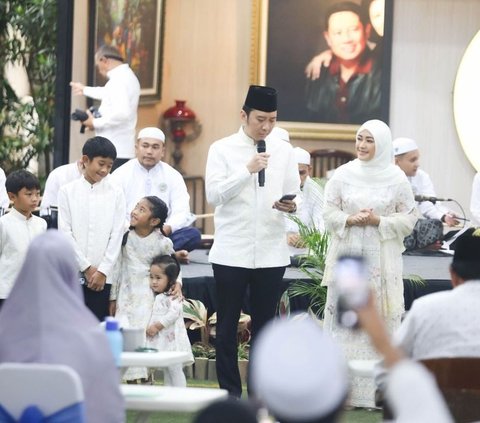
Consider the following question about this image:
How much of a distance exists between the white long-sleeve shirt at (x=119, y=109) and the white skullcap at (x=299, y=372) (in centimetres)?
952

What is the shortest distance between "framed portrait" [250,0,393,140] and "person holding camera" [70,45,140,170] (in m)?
3.08

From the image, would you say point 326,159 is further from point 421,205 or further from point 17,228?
point 17,228

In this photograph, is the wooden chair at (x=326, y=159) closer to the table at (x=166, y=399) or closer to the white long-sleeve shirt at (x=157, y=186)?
the white long-sleeve shirt at (x=157, y=186)

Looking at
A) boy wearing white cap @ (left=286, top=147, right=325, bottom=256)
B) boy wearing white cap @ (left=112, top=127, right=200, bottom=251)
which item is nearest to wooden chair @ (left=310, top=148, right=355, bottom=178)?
boy wearing white cap @ (left=286, top=147, right=325, bottom=256)

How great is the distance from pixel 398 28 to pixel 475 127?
1026mm

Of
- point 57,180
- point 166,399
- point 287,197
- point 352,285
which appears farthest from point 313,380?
point 57,180

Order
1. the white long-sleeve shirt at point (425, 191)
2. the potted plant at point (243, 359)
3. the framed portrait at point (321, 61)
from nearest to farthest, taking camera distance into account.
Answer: the potted plant at point (243, 359) → the white long-sleeve shirt at point (425, 191) → the framed portrait at point (321, 61)

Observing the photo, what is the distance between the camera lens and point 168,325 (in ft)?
27.5

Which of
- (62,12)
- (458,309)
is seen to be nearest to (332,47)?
(62,12)

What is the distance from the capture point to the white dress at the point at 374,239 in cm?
828

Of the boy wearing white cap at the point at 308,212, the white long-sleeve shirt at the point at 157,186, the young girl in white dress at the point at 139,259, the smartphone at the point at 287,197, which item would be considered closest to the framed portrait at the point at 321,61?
the boy wearing white cap at the point at 308,212

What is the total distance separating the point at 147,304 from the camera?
27.7 feet

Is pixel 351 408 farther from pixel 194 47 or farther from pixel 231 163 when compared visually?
pixel 194 47

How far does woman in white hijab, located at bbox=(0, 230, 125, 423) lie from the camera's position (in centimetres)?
489
